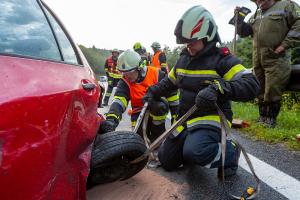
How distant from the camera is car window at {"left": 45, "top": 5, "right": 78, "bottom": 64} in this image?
2307 millimetres

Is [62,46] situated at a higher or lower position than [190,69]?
higher

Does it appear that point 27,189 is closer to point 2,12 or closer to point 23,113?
point 23,113

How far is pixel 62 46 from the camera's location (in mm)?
2318

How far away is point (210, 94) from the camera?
2.81 metres

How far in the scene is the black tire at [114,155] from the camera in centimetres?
223

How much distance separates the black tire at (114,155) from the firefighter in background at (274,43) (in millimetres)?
3124

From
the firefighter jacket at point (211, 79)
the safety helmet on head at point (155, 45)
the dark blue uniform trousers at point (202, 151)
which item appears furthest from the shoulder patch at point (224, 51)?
the safety helmet on head at point (155, 45)

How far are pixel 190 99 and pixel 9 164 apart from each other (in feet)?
7.33

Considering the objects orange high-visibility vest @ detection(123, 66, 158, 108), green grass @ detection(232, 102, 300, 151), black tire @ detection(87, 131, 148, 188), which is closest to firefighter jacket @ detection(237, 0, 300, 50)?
green grass @ detection(232, 102, 300, 151)

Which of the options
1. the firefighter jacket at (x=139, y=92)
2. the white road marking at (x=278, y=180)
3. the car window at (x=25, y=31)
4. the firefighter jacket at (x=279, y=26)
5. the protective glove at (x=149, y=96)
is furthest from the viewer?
the firefighter jacket at (x=279, y=26)

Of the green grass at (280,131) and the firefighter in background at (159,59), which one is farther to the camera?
the firefighter in background at (159,59)

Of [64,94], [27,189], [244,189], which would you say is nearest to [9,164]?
[27,189]

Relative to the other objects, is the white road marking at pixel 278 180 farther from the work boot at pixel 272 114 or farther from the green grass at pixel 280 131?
the work boot at pixel 272 114

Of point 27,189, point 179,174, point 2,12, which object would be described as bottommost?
point 179,174
